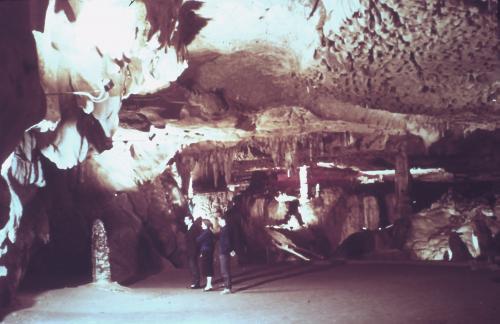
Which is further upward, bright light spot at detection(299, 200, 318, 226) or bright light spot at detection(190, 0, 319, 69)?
bright light spot at detection(190, 0, 319, 69)

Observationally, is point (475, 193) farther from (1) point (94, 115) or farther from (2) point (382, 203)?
(1) point (94, 115)

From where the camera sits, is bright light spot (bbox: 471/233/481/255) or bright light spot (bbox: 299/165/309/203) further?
bright light spot (bbox: 299/165/309/203)

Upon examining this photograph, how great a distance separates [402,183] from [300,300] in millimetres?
10558

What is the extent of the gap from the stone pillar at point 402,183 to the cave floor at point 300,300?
19.2 feet

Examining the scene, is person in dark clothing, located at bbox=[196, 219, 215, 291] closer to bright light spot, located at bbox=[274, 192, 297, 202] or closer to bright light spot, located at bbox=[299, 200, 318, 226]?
bright light spot, located at bbox=[299, 200, 318, 226]

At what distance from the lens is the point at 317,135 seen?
12.9m

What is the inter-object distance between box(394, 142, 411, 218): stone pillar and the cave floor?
585 centimetres

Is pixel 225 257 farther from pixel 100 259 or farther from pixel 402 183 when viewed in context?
pixel 402 183

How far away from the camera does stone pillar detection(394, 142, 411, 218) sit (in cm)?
1650

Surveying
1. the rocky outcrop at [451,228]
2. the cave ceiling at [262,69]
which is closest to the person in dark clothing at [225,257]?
the cave ceiling at [262,69]

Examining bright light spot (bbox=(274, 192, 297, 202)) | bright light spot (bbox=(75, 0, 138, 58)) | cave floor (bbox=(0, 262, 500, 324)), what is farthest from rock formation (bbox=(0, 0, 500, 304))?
cave floor (bbox=(0, 262, 500, 324))

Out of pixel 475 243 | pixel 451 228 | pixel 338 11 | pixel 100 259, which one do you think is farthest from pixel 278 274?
pixel 451 228

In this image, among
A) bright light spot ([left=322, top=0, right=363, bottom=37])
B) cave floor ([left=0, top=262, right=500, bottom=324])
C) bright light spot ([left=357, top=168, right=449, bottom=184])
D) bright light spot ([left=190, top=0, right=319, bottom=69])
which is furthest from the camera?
bright light spot ([left=357, top=168, right=449, bottom=184])

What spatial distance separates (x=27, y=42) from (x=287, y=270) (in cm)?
1033
